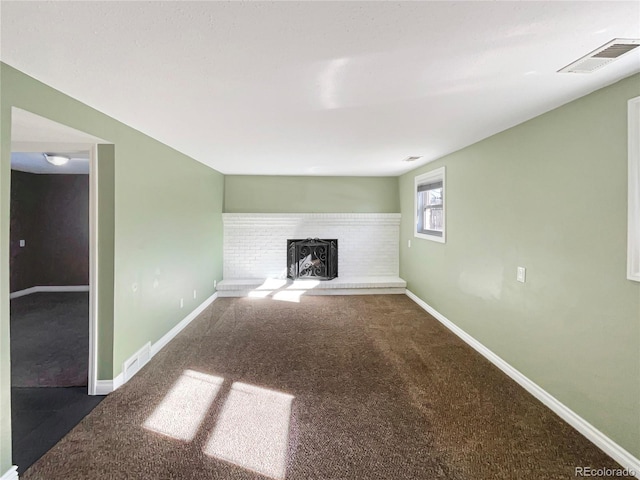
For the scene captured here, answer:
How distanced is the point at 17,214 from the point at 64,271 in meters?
1.24

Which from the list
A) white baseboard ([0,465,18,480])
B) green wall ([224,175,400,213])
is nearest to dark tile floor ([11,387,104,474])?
white baseboard ([0,465,18,480])

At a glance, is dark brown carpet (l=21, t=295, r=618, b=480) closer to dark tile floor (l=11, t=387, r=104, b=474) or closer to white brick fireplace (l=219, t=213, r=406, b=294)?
dark tile floor (l=11, t=387, r=104, b=474)

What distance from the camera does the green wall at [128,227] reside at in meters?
1.62

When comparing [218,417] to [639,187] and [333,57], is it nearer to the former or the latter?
[333,57]

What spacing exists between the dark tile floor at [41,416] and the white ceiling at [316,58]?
2.25 m

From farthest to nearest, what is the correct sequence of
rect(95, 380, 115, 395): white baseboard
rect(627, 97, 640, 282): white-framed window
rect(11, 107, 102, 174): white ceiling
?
rect(95, 380, 115, 395): white baseboard, rect(11, 107, 102, 174): white ceiling, rect(627, 97, 640, 282): white-framed window

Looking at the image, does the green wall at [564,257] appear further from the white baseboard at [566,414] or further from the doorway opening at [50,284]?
the doorway opening at [50,284]

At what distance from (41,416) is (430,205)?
500 centimetres

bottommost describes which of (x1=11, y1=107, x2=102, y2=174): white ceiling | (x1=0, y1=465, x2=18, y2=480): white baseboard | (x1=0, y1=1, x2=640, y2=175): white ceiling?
(x1=0, y1=465, x2=18, y2=480): white baseboard

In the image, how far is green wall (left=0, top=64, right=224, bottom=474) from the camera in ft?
5.32

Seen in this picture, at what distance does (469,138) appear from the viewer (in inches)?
123

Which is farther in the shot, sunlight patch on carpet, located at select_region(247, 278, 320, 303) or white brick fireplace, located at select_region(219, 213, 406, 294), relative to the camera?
white brick fireplace, located at select_region(219, 213, 406, 294)

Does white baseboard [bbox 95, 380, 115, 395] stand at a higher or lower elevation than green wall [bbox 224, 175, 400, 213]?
lower

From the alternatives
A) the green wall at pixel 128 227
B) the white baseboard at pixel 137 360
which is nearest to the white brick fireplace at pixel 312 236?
the green wall at pixel 128 227
